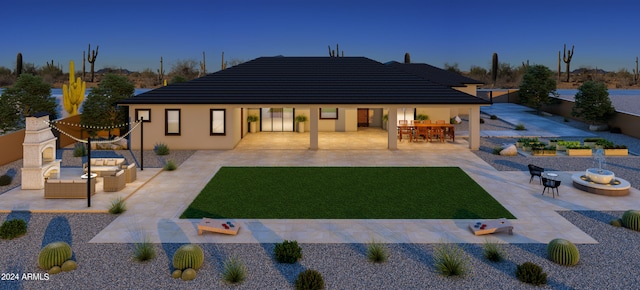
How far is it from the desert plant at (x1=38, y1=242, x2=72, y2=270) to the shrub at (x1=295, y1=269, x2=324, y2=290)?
4818 mm

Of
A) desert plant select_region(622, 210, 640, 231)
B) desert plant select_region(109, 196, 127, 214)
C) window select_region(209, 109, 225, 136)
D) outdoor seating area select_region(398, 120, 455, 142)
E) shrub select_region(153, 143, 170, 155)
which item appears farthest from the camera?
outdoor seating area select_region(398, 120, 455, 142)

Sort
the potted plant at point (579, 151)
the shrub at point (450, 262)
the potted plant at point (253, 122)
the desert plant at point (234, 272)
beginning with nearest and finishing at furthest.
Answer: the desert plant at point (234, 272) < the shrub at point (450, 262) < the potted plant at point (579, 151) < the potted plant at point (253, 122)

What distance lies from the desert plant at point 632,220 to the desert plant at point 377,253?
6587 mm

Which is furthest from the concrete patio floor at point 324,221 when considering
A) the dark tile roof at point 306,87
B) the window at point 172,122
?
the dark tile roof at point 306,87

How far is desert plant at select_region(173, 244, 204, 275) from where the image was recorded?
948cm

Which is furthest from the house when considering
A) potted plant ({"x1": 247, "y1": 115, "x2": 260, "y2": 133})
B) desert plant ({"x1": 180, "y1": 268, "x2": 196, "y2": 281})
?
desert plant ({"x1": 180, "y1": 268, "x2": 196, "y2": 281})

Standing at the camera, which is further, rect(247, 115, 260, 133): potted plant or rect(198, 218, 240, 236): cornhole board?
rect(247, 115, 260, 133): potted plant

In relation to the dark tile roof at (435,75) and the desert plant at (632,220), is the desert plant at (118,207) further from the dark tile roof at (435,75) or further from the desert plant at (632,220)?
the dark tile roof at (435,75)

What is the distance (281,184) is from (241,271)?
8.09 m

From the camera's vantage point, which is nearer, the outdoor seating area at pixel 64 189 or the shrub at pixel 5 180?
the outdoor seating area at pixel 64 189

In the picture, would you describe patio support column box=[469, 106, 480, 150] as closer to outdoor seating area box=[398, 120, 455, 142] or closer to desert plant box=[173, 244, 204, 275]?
outdoor seating area box=[398, 120, 455, 142]

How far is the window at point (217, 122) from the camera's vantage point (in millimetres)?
25381

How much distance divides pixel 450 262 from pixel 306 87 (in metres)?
18.6

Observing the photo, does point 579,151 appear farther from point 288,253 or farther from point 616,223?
point 288,253
